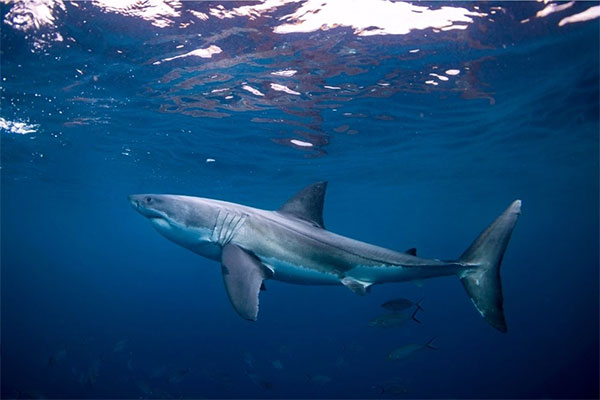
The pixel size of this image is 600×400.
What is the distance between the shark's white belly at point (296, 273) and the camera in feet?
13.9

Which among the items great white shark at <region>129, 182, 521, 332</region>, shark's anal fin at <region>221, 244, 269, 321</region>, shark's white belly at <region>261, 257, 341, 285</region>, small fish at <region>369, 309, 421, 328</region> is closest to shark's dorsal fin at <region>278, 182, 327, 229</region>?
great white shark at <region>129, 182, 521, 332</region>

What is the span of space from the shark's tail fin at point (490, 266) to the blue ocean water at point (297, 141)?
531 cm

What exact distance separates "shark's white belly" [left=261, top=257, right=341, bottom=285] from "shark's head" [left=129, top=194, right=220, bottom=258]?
797 mm

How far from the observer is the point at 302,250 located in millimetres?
4238

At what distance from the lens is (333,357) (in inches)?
809

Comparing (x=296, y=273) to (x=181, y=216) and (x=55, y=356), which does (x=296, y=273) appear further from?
(x=55, y=356)

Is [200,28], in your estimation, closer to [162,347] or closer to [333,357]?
[333,357]

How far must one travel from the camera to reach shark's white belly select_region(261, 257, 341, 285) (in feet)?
13.9

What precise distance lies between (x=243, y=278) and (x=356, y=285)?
63.0 inches

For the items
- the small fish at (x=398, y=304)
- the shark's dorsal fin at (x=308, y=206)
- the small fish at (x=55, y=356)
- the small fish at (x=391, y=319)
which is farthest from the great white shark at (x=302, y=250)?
the small fish at (x=55, y=356)

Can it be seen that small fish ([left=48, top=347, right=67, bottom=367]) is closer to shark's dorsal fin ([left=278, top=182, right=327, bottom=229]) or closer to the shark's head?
the shark's head

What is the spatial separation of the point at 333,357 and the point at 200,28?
64.5 feet

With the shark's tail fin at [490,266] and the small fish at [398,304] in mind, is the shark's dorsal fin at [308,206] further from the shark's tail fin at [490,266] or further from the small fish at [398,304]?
the small fish at [398,304]

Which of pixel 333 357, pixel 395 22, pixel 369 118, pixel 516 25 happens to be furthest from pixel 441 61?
pixel 333 357
